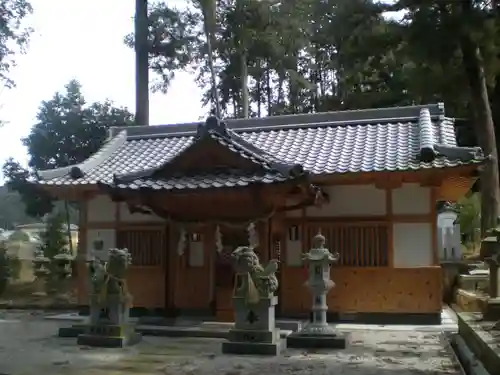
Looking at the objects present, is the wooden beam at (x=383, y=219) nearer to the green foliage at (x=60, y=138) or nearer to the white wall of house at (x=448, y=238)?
the white wall of house at (x=448, y=238)

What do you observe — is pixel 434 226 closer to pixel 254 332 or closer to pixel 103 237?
pixel 254 332

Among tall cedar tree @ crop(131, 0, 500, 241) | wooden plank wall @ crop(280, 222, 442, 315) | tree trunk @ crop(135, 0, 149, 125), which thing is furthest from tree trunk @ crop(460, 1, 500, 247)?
tree trunk @ crop(135, 0, 149, 125)

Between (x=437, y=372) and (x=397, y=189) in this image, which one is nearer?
(x=437, y=372)

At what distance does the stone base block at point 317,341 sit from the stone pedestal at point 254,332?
1.38ft

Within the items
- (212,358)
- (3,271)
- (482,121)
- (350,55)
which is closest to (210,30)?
(350,55)

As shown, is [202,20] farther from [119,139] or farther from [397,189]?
[397,189]

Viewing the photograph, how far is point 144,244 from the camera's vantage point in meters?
13.7

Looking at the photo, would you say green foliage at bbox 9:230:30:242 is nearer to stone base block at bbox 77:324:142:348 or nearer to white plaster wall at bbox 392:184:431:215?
stone base block at bbox 77:324:142:348

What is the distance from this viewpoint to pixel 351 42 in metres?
19.8

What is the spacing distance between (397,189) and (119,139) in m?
8.18

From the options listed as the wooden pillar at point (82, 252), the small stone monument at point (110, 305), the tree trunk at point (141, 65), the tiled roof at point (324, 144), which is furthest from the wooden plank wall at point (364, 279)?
the tree trunk at point (141, 65)

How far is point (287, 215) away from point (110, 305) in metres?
4.69

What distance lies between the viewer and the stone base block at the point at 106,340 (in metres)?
9.62

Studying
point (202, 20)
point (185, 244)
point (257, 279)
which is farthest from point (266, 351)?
point (202, 20)
